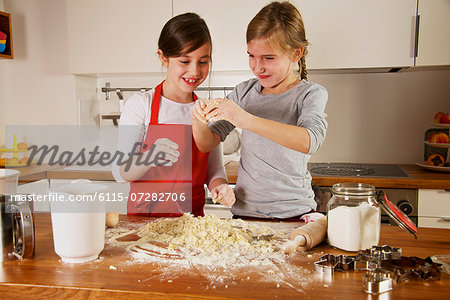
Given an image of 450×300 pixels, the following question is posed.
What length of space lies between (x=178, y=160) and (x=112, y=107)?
1.41 metres

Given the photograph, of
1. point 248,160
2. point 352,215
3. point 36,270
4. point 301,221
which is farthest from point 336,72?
point 36,270

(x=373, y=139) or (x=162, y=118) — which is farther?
(x=373, y=139)

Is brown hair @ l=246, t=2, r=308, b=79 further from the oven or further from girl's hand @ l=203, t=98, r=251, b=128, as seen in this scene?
the oven

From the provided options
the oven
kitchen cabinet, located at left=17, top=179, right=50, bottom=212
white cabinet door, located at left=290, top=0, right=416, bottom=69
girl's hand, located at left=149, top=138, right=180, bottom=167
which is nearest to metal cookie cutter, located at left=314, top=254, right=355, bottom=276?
girl's hand, located at left=149, top=138, right=180, bottom=167

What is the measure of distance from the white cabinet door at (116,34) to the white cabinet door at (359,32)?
2.72 ft

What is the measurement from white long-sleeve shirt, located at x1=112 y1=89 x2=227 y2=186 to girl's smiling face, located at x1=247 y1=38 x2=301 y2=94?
32cm

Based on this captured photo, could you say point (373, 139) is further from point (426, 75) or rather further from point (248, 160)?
point (248, 160)

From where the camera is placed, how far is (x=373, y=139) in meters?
2.55

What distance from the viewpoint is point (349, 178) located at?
2.01m

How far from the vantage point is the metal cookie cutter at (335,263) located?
81 centimetres

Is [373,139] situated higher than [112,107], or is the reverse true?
[112,107]

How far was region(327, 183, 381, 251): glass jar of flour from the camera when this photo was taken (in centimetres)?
92

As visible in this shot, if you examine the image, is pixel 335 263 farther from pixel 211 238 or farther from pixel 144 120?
pixel 144 120

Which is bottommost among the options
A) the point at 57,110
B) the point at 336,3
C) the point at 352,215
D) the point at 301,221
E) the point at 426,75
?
the point at 301,221
